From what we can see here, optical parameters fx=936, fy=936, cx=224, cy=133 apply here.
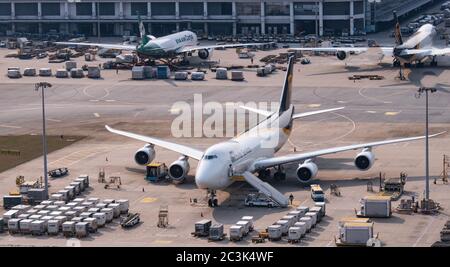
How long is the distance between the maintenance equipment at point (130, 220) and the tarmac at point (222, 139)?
1.78 ft

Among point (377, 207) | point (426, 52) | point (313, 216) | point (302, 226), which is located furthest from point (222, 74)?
point (302, 226)

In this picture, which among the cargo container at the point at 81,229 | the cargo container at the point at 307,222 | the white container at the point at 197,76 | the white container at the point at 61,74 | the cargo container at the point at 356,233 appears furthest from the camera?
the white container at the point at 61,74

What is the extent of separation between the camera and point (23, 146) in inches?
4227

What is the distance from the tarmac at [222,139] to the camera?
68688 millimetres

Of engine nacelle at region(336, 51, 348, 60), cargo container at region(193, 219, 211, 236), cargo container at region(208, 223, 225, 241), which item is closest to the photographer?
cargo container at region(208, 223, 225, 241)

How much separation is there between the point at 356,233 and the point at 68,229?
20.7 meters

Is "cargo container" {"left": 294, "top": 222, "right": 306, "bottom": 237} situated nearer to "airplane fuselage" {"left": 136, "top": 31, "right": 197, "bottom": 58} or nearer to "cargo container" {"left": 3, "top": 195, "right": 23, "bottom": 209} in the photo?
"cargo container" {"left": 3, "top": 195, "right": 23, "bottom": 209}

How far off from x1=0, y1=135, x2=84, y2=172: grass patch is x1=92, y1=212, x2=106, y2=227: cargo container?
89.2 ft

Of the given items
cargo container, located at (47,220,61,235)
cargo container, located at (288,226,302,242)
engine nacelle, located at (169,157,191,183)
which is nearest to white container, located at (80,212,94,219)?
cargo container, located at (47,220,61,235)

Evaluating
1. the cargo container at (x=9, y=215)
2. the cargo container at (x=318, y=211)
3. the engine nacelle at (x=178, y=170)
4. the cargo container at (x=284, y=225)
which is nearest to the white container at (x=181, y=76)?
the engine nacelle at (x=178, y=170)

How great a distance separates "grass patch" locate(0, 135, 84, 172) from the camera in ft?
325

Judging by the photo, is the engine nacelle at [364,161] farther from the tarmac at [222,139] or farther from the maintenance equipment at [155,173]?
the maintenance equipment at [155,173]

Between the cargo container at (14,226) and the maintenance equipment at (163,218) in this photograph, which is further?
the maintenance equipment at (163,218)
